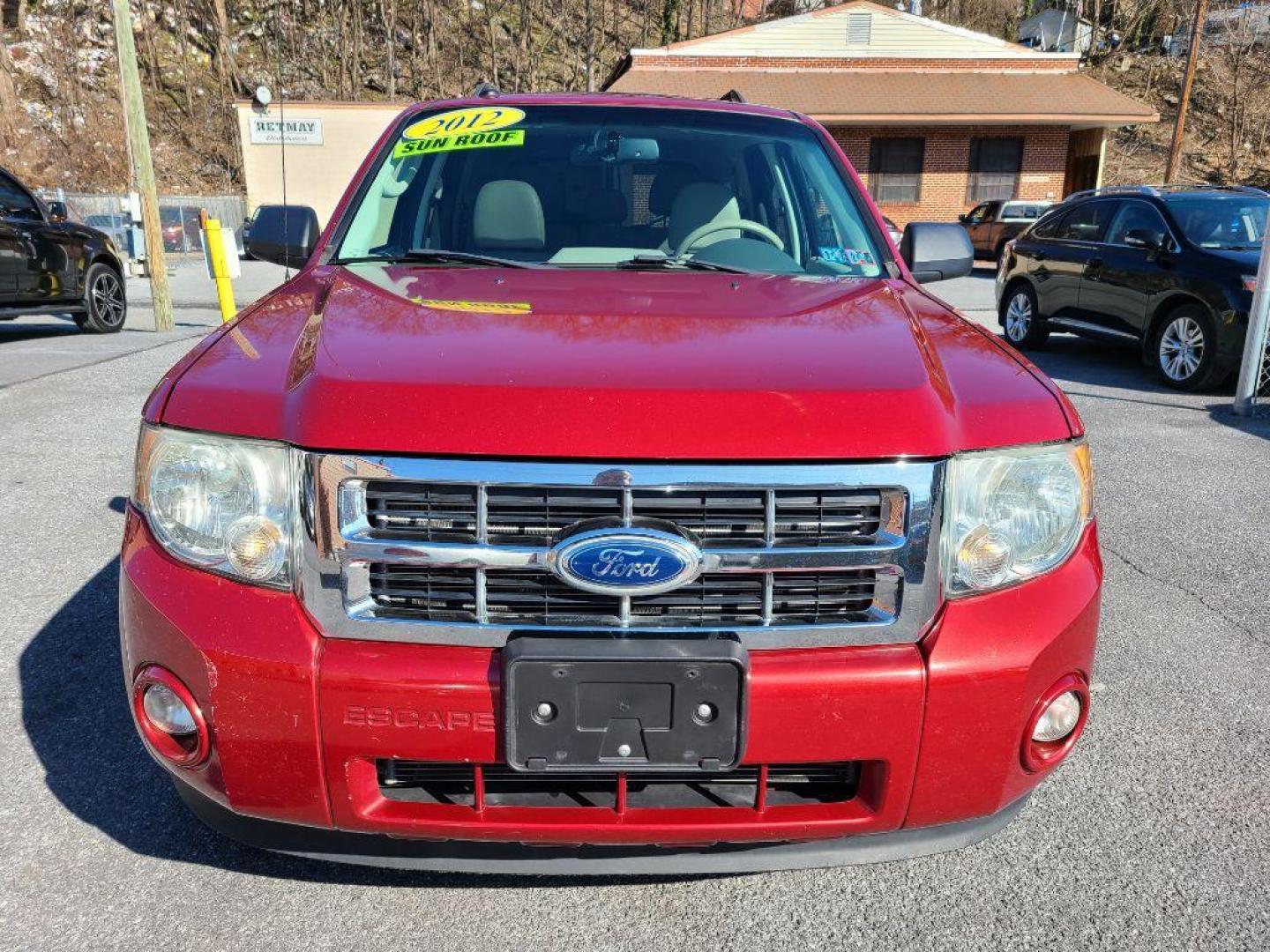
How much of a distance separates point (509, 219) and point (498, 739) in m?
1.81

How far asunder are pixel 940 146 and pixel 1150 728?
93.9ft

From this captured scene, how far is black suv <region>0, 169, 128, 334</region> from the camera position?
9.71 meters

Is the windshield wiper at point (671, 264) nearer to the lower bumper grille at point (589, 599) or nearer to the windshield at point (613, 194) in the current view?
the windshield at point (613, 194)

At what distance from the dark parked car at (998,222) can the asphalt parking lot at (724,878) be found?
798 inches

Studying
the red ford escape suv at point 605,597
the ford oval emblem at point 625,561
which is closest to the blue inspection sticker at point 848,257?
the red ford escape suv at point 605,597

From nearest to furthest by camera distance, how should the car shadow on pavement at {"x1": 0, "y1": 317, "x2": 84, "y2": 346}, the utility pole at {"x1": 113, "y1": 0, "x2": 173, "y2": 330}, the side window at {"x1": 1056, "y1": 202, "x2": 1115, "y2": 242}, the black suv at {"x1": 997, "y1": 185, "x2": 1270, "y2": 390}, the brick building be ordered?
the black suv at {"x1": 997, "y1": 185, "x2": 1270, "y2": 390} → the side window at {"x1": 1056, "y1": 202, "x2": 1115, "y2": 242} → the car shadow on pavement at {"x1": 0, "y1": 317, "x2": 84, "y2": 346} → the utility pole at {"x1": 113, "y1": 0, "x2": 173, "y2": 330} → the brick building

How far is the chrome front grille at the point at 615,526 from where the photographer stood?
1.72 meters

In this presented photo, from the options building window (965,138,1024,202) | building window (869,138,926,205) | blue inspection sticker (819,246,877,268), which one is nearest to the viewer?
blue inspection sticker (819,246,877,268)

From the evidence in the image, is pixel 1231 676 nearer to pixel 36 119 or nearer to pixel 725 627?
pixel 725 627

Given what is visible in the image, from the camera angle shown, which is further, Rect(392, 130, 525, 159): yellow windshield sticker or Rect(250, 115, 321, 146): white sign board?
Rect(250, 115, 321, 146): white sign board

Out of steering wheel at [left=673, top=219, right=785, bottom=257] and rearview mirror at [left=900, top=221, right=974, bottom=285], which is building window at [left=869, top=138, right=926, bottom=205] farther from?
steering wheel at [left=673, top=219, right=785, bottom=257]

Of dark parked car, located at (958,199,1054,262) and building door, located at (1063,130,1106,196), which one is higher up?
building door, located at (1063,130,1106,196)

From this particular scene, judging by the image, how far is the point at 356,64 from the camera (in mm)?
40594

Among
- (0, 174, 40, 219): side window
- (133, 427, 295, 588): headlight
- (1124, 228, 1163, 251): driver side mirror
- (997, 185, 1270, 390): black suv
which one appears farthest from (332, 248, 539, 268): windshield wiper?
(0, 174, 40, 219): side window
